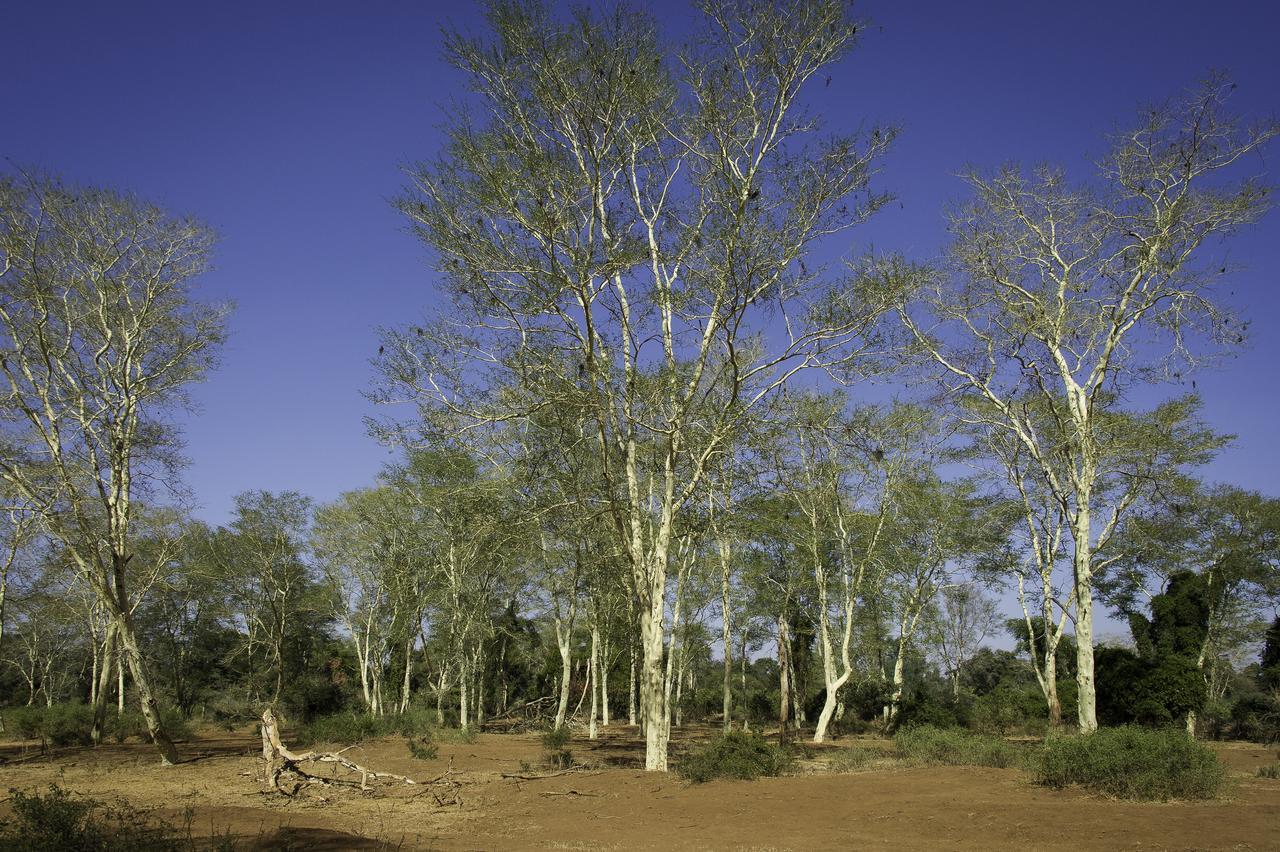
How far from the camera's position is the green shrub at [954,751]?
14.3 metres

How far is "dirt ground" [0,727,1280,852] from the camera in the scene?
24.5ft

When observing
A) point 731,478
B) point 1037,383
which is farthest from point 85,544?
point 1037,383

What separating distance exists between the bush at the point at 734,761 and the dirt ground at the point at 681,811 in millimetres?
366

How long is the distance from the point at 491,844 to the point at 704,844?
2236 mm

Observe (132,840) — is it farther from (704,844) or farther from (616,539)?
(616,539)

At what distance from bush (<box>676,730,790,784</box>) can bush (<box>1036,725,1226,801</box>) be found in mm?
4386

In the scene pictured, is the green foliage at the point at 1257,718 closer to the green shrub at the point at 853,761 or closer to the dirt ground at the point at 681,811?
the dirt ground at the point at 681,811

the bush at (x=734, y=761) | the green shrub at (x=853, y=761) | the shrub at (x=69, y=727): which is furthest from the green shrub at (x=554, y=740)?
the shrub at (x=69, y=727)

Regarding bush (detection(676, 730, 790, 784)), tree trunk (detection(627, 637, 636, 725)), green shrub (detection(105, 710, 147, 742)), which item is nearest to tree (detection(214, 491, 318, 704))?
green shrub (detection(105, 710, 147, 742))

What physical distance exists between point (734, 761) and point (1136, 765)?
589 centimetres

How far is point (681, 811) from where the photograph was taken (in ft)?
32.4

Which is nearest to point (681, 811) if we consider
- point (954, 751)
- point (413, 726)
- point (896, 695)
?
point (954, 751)

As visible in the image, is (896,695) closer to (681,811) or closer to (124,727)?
(681,811)

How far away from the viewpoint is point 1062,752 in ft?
34.8
